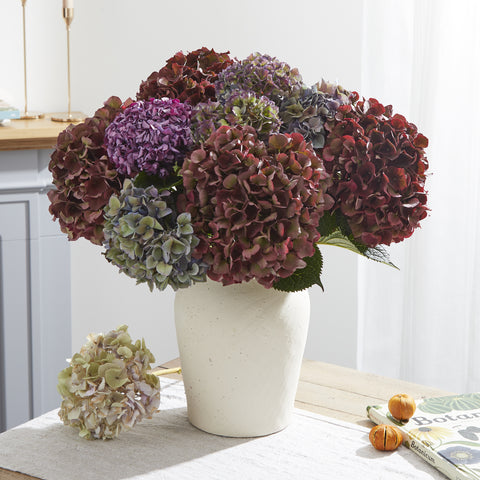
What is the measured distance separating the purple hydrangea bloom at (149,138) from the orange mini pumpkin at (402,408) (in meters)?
0.46

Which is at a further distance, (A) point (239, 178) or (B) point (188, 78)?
(B) point (188, 78)

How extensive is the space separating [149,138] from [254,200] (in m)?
0.14

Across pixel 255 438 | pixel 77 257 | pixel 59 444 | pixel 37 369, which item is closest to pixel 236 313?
pixel 255 438

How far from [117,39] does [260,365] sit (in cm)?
149

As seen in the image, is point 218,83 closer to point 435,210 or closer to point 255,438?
point 255,438

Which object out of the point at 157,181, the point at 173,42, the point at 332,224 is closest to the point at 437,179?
the point at 173,42

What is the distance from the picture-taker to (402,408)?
0.99m

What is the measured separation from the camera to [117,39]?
2.12m

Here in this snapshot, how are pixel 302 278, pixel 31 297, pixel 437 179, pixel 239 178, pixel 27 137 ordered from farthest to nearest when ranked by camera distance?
pixel 437 179 → pixel 31 297 → pixel 27 137 → pixel 302 278 → pixel 239 178

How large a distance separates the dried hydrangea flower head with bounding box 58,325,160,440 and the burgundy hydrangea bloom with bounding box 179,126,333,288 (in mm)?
222

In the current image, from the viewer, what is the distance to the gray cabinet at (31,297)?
166cm

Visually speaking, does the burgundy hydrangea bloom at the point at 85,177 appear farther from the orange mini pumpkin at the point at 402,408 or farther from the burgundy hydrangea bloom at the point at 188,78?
the orange mini pumpkin at the point at 402,408

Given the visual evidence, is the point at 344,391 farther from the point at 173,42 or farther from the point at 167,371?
the point at 173,42

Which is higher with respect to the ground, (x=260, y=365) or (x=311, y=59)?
(x=311, y=59)
